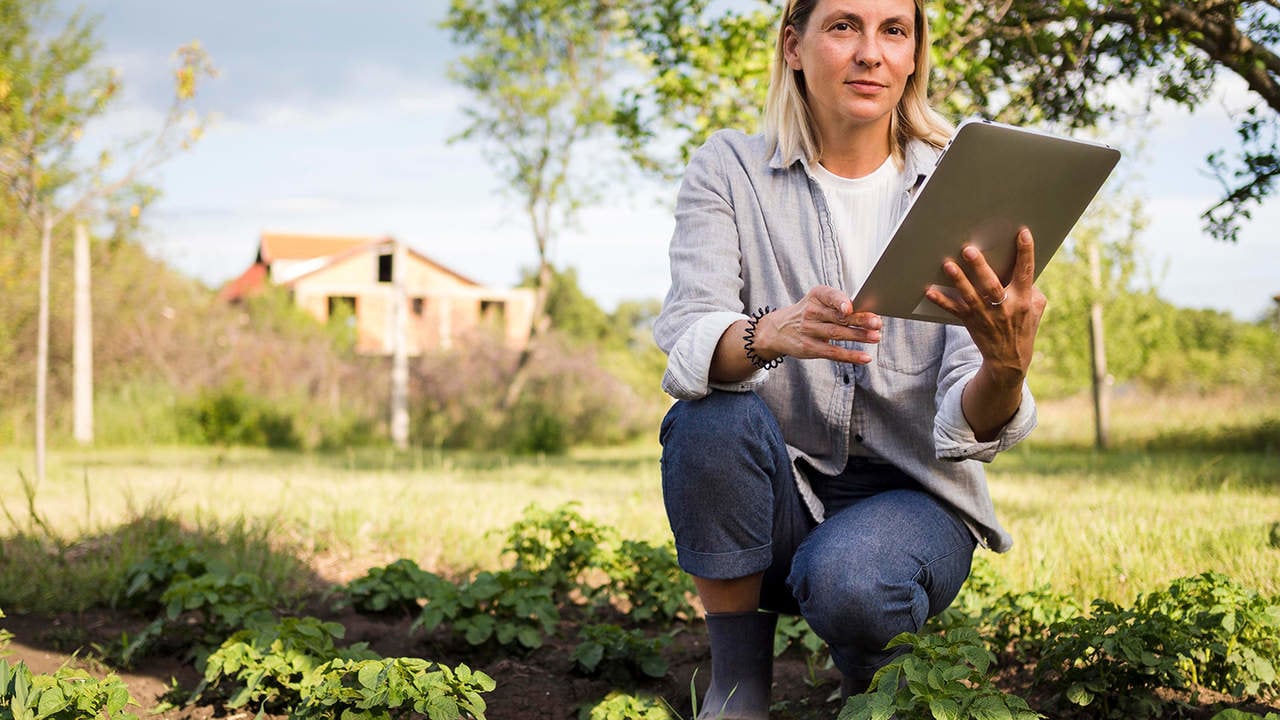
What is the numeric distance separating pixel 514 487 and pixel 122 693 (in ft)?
15.6

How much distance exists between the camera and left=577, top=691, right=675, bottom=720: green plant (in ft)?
6.72

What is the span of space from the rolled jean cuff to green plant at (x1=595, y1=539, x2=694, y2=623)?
3.34 feet

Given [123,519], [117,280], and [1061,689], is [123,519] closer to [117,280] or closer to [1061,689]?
[1061,689]

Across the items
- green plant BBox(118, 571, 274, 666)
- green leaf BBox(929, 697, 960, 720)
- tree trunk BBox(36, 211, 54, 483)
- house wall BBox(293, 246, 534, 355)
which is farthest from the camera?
house wall BBox(293, 246, 534, 355)

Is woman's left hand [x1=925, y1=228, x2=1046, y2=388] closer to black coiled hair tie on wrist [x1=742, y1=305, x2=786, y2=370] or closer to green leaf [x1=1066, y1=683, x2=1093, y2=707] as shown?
black coiled hair tie on wrist [x1=742, y1=305, x2=786, y2=370]

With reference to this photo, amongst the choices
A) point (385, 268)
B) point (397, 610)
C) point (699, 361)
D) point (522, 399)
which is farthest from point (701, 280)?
point (385, 268)

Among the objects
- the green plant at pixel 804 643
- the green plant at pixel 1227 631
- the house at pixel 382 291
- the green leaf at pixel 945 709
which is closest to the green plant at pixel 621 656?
the green plant at pixel 804 643

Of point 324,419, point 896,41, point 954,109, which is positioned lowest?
point 324,419

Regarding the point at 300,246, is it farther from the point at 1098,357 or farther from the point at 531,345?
the point at 1098,357

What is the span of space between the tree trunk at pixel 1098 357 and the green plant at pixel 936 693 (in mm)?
10529

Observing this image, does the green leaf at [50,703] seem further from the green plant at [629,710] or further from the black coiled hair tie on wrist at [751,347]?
the black coiled hair tie on wrist at [751,347]

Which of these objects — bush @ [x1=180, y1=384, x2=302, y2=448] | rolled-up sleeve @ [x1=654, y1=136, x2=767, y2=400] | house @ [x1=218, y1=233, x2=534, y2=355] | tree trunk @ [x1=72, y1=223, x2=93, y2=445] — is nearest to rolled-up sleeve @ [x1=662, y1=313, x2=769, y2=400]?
rolled-up sleeve @ [x1=654, y1=136, x2=767, y2=400]

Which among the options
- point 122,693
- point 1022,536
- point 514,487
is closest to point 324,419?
point 514,487

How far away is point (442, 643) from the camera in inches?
110
